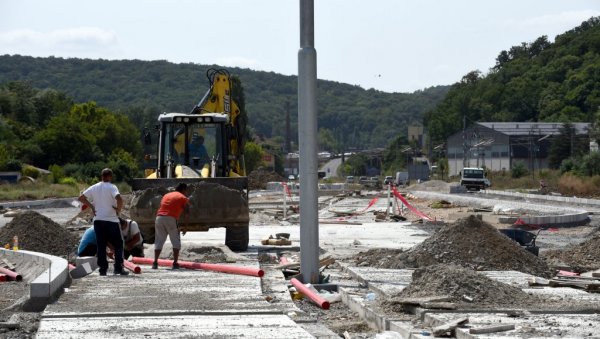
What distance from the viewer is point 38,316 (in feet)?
40.4

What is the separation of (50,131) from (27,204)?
40673 millimetres

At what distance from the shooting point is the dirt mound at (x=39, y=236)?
20922mm

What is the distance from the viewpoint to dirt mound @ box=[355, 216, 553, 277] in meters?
17.8

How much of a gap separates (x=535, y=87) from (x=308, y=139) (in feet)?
484

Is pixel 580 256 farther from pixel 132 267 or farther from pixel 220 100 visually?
pixel 220 100

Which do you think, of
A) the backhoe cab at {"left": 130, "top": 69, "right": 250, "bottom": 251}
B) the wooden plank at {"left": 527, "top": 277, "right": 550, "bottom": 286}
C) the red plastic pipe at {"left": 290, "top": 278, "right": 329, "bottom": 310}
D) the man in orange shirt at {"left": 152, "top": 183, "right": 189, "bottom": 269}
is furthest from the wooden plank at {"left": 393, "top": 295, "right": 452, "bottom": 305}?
the backhoe cab at {"left": 130, "top": 69, "right": 250, "bottom": 251}

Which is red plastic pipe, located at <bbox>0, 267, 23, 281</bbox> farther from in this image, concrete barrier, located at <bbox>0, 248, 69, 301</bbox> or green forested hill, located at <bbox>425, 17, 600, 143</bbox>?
green forested hill, located at <bbox>425, 17, 600, 143</bbox>

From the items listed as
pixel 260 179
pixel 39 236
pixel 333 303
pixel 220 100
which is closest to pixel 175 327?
pixel 333 303

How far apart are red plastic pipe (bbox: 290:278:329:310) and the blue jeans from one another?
2736 millimetres

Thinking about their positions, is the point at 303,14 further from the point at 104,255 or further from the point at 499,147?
the point at 499,147

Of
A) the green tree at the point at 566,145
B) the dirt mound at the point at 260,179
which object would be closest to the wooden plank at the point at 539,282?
the dirt mound at the point at 260,179

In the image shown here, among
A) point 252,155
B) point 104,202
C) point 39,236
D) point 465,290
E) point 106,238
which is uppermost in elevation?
point 252,155

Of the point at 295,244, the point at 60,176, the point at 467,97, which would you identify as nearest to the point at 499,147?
the point at 467,97

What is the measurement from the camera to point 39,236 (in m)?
21.2
